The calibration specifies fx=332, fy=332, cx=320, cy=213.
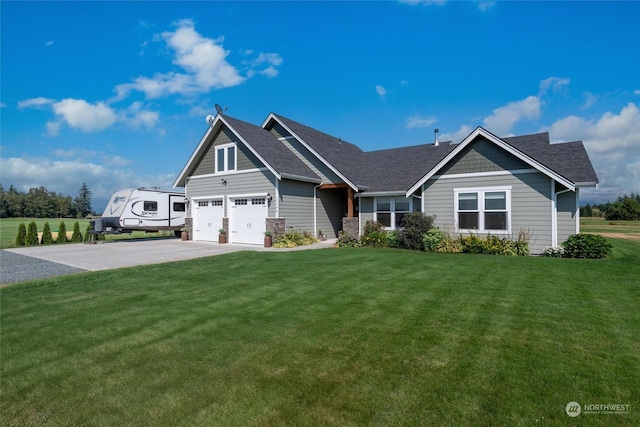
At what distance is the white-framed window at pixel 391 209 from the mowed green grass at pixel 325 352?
9280mm

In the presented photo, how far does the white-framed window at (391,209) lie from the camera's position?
17312 millimetres

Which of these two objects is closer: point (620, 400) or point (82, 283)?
point (620, 400)

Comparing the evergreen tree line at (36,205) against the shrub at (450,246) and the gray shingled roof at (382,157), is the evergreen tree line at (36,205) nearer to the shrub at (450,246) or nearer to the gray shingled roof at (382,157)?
the gray shingled roof at (382,157)

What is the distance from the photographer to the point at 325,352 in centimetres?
424

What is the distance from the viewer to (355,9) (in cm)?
1425

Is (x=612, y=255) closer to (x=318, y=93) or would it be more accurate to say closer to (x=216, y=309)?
(x=216, y=309)

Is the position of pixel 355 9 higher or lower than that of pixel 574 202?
higher

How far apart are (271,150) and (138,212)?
9.62 m

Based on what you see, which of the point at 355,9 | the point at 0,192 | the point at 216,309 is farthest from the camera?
the point at 0,192

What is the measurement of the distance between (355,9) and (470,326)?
13983mm

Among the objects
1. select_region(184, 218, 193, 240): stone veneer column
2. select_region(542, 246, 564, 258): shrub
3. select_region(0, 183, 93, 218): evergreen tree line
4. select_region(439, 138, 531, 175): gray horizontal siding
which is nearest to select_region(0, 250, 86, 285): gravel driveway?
select_region(184, 218, 193, 240): stone veneer column

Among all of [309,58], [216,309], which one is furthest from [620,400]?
[309,58]

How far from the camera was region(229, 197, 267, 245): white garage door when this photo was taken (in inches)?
718

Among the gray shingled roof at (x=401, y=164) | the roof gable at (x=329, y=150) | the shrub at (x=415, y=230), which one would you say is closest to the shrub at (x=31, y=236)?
the roof gable at (x=329, y=150)
